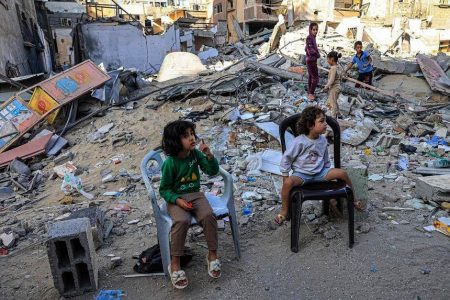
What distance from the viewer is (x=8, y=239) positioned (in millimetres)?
3574

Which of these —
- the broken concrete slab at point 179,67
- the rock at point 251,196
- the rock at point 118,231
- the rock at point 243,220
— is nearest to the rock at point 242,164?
the rock at point 251,196

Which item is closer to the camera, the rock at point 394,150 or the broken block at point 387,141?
the rock at point 394,150

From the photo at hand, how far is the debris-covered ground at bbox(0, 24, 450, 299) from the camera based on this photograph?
2645 mm

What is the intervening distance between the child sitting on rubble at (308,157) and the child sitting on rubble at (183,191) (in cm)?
69

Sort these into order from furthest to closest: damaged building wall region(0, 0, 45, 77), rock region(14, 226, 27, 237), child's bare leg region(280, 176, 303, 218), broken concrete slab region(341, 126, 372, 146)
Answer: damaged building wall region(0, 0, 45, 77)
broken concrete slab region(341, 126, 372, 146)
rock region(14, 226, 27, 237)
child's bare leg region(280, 176, 303, 218)

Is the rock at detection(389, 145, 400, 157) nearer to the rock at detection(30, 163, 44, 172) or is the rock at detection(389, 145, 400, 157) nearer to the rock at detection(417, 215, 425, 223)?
the rock at detection(417, 215, 425, 223)

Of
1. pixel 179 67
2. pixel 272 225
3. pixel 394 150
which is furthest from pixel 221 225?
pixel 179 67

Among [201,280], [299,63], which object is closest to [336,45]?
[299,63]

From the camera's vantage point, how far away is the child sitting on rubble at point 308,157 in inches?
116

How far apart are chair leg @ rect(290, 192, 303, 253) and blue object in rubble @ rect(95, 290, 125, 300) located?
141cm

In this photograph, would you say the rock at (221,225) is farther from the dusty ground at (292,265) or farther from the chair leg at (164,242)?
the chair leg at (164,242)

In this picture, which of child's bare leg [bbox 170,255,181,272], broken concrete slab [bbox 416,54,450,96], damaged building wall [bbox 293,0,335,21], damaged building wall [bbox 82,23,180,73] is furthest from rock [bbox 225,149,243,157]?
damaged building wall [bbox 293,0,335,21]

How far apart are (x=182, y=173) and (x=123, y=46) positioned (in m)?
16.4

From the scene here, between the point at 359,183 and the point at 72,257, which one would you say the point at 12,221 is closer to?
the point at 72,257
